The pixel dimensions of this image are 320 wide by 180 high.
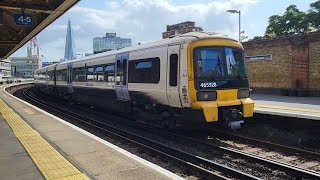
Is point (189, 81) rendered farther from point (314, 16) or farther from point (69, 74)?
point (314, 16)

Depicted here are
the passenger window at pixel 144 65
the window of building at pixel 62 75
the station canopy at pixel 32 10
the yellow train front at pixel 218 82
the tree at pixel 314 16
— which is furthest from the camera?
the tree at pixel 314 16

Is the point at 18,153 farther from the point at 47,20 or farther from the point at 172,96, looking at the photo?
the point at 47,20

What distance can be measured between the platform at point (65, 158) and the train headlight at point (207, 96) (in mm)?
3259

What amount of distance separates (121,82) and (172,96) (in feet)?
13.4

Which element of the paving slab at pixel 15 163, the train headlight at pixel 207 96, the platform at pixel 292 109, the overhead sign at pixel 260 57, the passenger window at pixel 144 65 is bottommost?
the paving slab at pixel 15 163

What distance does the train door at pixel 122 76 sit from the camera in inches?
591

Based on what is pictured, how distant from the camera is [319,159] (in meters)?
9.37

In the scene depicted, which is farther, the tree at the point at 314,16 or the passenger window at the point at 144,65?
the tree at the point at 314,16

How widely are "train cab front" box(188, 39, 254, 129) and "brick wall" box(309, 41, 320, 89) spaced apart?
40.7ft

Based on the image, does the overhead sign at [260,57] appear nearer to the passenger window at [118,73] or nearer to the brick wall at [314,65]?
the brick wall at [314,65]

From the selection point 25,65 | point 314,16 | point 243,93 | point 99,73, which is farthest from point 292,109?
point 25,65

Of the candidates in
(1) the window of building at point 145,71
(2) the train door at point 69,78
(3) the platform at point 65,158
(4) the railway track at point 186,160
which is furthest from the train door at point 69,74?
(3) the platform at point 65,158

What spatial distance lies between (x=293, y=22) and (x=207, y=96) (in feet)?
193

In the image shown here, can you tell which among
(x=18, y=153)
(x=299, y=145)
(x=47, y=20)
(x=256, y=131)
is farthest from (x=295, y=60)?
(x=18, y=153)
